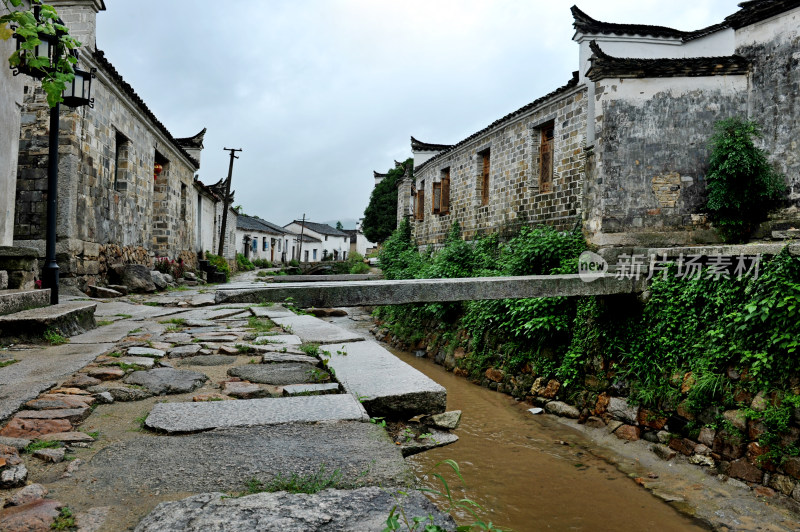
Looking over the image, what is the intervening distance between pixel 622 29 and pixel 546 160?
2653 millimetres

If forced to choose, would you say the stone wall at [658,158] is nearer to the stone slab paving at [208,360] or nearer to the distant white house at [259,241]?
the stone slab paving at [208,360]

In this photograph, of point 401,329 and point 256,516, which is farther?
point 401,329

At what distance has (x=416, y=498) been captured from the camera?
4.62ft

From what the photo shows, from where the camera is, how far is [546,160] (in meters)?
10.1

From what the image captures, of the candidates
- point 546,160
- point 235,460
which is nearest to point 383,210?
point 546,160

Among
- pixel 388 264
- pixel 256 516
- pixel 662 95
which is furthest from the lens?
pixel 388 264

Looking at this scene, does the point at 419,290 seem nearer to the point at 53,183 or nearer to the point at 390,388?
the point at 390,388

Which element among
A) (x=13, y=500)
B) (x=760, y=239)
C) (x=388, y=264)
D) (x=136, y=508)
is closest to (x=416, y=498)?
(x=136, y=508)

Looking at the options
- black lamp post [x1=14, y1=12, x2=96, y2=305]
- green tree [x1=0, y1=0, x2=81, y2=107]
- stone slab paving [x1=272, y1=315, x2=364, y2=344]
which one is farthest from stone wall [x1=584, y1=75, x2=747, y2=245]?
black lamp post [x1=14, y1=12, x2=96, y2=305]

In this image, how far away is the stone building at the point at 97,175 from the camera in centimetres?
768

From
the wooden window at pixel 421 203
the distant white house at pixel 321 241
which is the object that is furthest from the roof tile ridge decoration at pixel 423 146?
the distant white house at pixel 321 241

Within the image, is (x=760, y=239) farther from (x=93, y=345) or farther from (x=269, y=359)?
(x=93, y=345)

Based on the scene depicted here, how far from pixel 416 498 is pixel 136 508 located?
2.51 ft

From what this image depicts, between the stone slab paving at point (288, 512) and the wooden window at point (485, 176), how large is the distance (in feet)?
37.1
